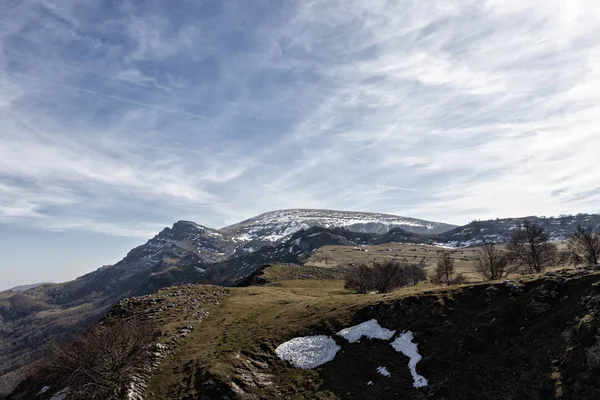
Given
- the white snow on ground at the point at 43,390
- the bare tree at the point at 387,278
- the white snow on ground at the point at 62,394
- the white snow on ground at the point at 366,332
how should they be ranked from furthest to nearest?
the bare tree at the point at 387,278, the white snow on ground at the point at 43,390, the white snow on ground at the point at 366,332, the white snow on ground at the point at 62,394

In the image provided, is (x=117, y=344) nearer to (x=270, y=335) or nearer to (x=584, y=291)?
(x=270, y=335)

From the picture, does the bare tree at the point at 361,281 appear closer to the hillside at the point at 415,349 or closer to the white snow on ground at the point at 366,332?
the hillside at the point at 415,349

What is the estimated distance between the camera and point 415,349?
137 ft

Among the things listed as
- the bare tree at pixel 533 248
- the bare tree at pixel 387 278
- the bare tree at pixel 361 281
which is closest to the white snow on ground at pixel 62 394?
Result: the bare tree at pixel 361 281

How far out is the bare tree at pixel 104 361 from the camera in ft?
137

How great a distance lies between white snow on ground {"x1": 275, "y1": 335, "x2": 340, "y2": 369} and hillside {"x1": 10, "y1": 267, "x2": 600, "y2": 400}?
0.53 metres

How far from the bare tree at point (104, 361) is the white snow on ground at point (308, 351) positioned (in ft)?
60.5

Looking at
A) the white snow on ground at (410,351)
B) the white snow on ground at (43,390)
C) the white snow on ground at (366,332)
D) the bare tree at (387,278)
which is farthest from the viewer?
the bare tree at (387,278)

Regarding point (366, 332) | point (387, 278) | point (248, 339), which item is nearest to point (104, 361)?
point (248, 339)

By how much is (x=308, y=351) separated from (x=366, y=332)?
8.18 m

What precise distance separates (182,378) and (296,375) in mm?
14453

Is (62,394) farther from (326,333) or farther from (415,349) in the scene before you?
(415,349)

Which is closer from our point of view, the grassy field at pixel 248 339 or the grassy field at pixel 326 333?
the grassy field at pixel 326 333

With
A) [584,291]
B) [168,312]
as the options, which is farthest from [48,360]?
[584,291]
